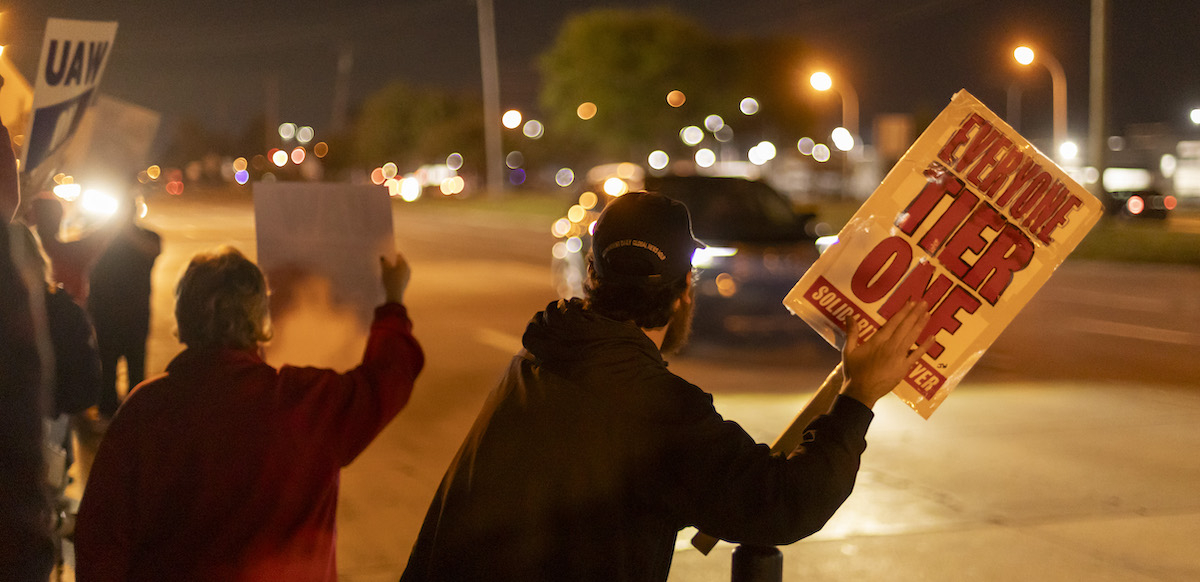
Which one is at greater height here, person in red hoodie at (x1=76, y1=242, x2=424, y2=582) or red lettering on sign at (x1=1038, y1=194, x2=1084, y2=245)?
red lettering on sign at (x1=1038, y1=194, x2=1084, y2=245)

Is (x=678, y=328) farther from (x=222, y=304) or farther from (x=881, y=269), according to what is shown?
(x=222, y=304)

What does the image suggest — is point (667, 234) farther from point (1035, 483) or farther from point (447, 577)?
point (1035, 483)

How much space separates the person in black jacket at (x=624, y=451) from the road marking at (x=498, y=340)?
31.7ft

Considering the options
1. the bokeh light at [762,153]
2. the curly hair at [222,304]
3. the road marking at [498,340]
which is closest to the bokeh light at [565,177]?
the bokeh light at [762,153]

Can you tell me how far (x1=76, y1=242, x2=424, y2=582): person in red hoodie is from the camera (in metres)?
2.41

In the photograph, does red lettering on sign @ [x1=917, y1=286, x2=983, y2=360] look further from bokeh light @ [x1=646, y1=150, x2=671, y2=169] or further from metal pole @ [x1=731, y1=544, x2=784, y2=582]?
bokeh light @ [x1=646, y1=150, x2=671, y2=169]

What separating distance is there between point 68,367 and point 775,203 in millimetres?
10508

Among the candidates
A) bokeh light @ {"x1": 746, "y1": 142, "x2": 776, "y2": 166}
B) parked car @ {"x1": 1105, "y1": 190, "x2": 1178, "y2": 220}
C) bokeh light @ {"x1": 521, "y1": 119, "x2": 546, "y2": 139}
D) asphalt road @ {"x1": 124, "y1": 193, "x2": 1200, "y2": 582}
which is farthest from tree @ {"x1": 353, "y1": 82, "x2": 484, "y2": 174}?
asphalt road @ {"x1": 124, "y1": 193, "x2": 1200, "y2": 582}

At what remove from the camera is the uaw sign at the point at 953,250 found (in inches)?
82.3

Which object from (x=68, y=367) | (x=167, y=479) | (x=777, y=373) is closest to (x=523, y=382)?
(x=167, y=479)

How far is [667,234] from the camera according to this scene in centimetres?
200

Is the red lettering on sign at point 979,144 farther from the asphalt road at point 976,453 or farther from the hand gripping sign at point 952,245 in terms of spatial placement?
the asphalt road at point 976,453

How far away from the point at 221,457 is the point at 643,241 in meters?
1.08

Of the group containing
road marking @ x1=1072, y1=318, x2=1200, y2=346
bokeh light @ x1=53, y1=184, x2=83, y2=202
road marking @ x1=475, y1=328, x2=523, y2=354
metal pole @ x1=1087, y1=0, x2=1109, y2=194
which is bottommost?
road marking @ x1=1072, y1=318, x2=1200, y2=346
